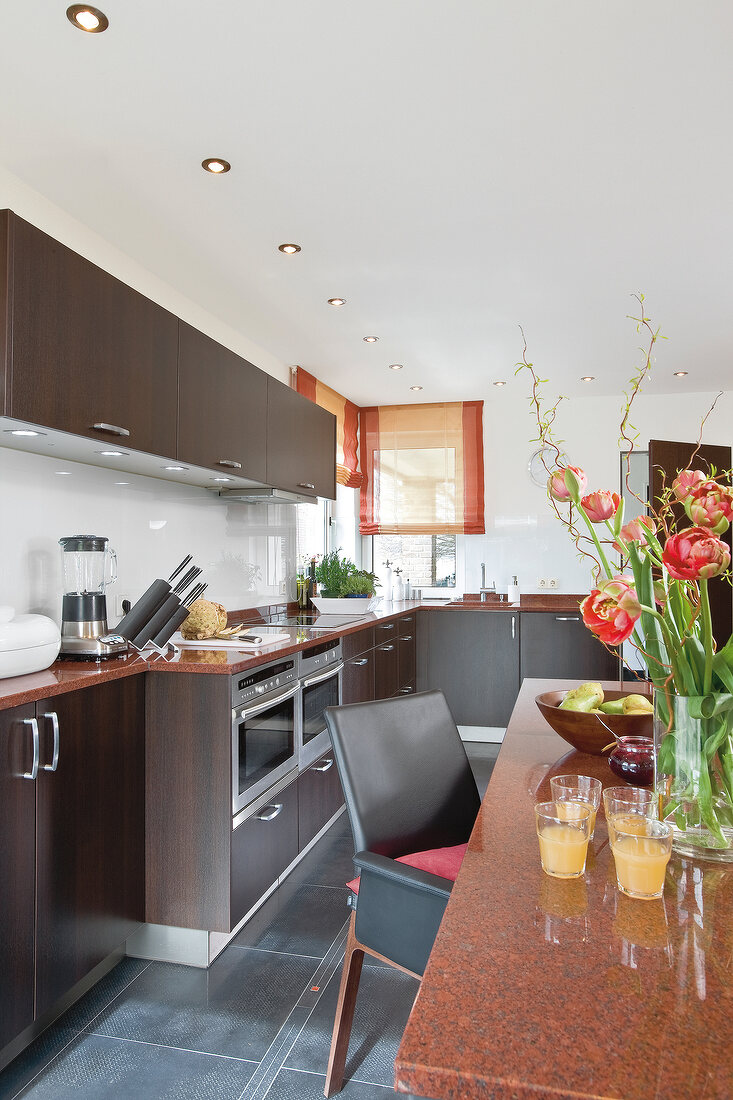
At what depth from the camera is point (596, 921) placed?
2.75ft

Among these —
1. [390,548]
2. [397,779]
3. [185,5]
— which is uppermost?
[185,5]

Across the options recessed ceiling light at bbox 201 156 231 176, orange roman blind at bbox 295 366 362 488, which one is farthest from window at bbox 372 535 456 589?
recessed ceiling light at bbox 201 156 231 176

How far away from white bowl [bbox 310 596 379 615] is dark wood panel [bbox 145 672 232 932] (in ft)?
7.15

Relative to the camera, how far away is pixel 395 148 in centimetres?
237

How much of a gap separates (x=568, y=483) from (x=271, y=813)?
6.30ft

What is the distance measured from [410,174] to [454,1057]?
2.57m

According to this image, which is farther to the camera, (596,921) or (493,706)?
(493,706)

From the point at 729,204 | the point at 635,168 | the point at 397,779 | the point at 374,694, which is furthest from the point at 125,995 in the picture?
the point at 729,204

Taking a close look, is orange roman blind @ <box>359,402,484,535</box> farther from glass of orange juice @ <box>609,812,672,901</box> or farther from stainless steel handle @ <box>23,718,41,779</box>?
glass of orange juice @ <box>609,812,672,901</box>

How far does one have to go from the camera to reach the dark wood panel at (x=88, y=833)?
184cm

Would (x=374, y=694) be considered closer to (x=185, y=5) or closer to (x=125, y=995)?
(x=125, y=995)

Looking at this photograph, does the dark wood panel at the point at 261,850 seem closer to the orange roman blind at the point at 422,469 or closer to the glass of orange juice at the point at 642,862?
the glass of orange juice at the point at 642,862

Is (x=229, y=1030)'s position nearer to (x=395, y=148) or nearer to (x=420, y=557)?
(x=395, y=148)

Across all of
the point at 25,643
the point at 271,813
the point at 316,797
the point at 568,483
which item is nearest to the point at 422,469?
the point at 316,797
